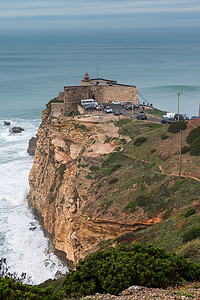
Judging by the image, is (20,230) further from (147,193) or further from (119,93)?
(119,93)

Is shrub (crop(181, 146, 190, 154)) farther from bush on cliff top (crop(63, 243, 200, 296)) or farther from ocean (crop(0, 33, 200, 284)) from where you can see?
bush on cliff top (crop(63, 243, 200, 296))

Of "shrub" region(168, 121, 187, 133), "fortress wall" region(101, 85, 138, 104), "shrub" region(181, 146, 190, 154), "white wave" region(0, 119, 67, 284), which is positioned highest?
"fortress wall" region(101, 85, 138, 104)

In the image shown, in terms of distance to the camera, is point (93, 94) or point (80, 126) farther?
point (93, 94)

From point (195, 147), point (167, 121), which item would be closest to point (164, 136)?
point (195, 147)

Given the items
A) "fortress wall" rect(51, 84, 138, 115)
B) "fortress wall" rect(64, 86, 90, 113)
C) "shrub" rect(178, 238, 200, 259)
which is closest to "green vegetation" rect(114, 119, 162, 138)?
"fortress wall" rect(64, 86, 90, 113)

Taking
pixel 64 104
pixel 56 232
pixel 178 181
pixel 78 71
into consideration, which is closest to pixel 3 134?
pixel 64 104

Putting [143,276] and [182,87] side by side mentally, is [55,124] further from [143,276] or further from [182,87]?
[182,87]
